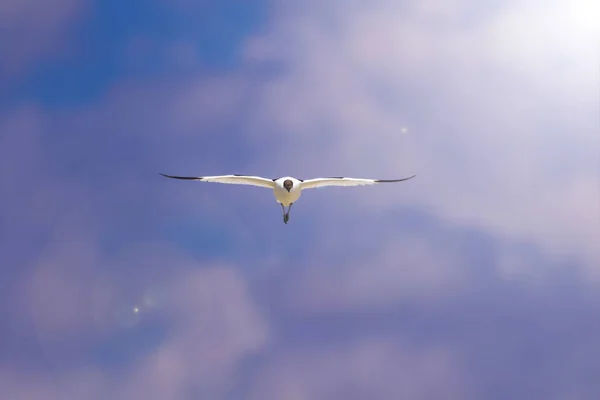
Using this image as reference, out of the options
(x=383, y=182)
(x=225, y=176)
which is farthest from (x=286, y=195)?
(x=383, y=182)

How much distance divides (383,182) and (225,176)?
18519 mm

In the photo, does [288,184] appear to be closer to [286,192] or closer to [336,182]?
[286,192]

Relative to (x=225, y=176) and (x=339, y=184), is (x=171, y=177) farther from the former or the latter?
(x=339, y=184)

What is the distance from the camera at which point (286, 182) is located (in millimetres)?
56250

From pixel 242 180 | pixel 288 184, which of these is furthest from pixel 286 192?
pixel 242 180

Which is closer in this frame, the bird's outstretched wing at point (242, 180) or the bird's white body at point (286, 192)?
the bird's white body at point (286, 192)

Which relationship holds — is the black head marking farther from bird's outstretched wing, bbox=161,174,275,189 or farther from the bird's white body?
bird's outstretched wing, bbox=161,174,275,189

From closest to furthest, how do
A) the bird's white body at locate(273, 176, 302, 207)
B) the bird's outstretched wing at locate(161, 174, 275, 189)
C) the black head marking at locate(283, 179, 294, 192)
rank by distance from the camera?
the black head marking at locate(283, 179, 294, 192), the bird's white body at locate(273, 176, 302, 207), the bird's outstretched wing at locate(161, 174, 275, 189)

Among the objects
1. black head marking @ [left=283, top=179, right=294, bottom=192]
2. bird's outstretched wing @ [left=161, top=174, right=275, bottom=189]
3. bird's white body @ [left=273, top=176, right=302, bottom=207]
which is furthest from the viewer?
bird's outstretched wing @ [left=161, top=174, right=275, bottom=189]

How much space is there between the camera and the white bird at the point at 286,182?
2238 inches

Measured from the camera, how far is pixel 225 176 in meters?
59.2

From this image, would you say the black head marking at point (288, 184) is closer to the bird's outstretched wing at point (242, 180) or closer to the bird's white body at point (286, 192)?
the bird's white body at point (286, 192)

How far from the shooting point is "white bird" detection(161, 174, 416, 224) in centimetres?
5684

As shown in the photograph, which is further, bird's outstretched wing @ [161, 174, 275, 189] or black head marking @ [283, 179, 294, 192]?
bird's outstretched wing @ [161, 174, 275, 189]
